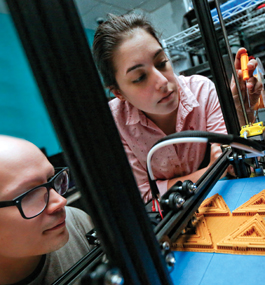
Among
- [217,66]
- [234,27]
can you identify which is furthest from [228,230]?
[234,27]

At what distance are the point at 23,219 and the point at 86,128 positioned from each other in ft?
0.88

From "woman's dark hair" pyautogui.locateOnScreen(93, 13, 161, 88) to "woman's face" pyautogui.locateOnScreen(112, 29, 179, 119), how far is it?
23 mm

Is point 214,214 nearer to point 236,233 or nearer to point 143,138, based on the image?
point 236,233

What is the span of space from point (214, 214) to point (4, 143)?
1.63 ft

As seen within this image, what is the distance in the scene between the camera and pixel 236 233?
454mm

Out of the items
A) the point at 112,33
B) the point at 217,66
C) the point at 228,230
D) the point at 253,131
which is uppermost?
the point at 112,33

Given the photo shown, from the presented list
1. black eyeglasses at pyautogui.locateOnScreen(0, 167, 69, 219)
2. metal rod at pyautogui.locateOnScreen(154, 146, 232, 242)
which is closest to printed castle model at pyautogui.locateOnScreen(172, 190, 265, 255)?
metal rod at pyautogui.locateOnScreen(154, 146, 232, 242)

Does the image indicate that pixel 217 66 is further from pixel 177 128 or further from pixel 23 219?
pixel 23 219

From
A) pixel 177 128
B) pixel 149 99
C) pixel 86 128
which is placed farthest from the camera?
pixel 177 128

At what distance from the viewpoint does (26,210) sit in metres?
0.40

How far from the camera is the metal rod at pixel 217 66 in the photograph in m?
0.81

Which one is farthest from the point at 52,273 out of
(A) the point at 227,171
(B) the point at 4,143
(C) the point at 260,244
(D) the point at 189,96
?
(D) the point at 189,96

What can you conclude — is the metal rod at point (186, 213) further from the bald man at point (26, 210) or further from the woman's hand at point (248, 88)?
the woman's hand at point (248, 88)

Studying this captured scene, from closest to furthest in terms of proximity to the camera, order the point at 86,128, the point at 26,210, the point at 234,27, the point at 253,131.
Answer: the point at 86,128
the point at 26,210
the point at 253,131
the point at 234,27
